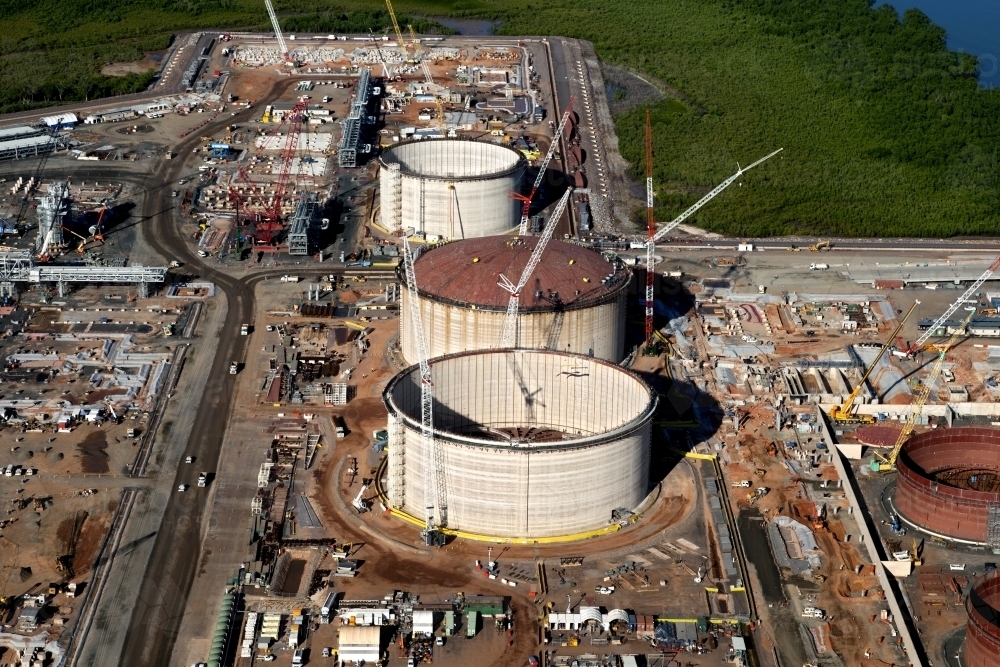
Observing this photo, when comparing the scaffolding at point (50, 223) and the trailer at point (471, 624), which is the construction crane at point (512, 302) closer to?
the trailer at point (471, 624)

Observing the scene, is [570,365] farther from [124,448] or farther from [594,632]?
[124,448]

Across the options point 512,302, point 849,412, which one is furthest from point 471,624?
point 849,412

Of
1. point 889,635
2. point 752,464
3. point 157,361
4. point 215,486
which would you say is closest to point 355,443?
point 215,486

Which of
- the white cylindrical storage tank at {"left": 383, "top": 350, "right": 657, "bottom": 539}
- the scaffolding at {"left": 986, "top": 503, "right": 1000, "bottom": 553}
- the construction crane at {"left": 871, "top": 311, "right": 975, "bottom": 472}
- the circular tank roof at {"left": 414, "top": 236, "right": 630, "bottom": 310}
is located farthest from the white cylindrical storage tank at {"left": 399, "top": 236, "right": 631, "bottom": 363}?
the scaffolding at {"left": 986, "top": 503, "right": 1000, "bottom": 553}

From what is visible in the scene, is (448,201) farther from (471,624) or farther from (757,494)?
(471,624)

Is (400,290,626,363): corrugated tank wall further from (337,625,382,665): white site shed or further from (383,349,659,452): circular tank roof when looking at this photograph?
(337,625,382,665): white site shed

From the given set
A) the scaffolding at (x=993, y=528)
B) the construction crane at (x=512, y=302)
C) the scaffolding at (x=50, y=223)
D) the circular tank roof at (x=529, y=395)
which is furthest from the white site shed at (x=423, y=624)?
the scaffolding at (x=50, y=223)

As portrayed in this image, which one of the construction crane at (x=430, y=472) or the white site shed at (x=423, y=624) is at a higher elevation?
the construction crane at (x=430, y=472)
